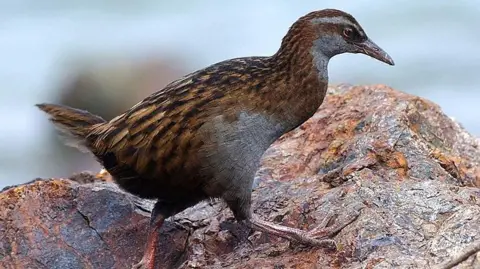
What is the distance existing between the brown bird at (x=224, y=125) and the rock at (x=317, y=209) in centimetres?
19

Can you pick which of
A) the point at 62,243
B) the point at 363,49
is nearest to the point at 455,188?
the point at 363,49

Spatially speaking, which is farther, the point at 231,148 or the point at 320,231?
the point at 231,148

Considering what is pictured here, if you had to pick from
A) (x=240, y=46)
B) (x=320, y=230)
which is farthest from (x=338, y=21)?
(x=240, y=46)

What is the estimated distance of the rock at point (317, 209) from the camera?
584 cm

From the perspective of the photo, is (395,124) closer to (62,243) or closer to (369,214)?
(369,214)

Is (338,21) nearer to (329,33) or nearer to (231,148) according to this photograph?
(329,33)

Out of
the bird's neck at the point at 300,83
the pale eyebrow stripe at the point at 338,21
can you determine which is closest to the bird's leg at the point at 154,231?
the bird's neck at the point at 300,83

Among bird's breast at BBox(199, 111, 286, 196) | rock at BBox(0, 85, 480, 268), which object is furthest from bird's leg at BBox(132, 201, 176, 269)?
bird's breast at BBox(199, 111, 286, 196)

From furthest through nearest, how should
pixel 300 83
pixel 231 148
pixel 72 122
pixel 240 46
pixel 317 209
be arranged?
pixel 240 46 < pixel 72 122 < pixel 300 83 < pixel 317 209 < pixel 231 148

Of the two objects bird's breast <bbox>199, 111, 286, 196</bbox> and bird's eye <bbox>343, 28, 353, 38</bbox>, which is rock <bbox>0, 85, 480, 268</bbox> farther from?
bird's eye <bbox>343, 28, 353, 38</bbox>

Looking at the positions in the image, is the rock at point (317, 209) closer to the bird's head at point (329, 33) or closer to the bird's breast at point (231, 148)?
the bird's breast at point (231, 148)

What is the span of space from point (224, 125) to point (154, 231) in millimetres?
839

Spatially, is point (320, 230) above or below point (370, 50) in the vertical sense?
below

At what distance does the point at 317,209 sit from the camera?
6418 mm
